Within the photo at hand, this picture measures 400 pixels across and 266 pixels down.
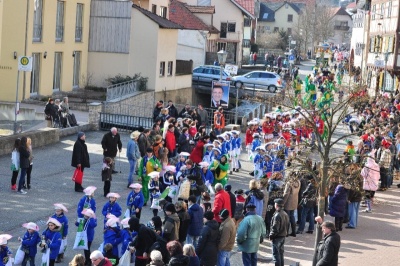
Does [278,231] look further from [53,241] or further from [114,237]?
[53,241]

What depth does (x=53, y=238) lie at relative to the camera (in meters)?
15.9

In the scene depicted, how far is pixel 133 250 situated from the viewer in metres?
15.4

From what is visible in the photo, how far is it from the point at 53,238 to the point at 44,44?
27.0 metres

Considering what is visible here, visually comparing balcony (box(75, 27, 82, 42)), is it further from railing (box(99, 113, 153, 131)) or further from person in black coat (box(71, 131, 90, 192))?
person in black coat (box(71, 131, 90, 192))

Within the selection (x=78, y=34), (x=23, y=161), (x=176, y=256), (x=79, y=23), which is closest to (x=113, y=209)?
(x=176, y=256)

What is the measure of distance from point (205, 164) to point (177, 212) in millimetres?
5234

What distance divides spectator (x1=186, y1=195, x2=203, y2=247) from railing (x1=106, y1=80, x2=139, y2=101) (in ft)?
79.0

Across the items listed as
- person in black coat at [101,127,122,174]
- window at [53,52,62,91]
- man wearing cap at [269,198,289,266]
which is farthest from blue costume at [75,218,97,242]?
window at [53,52,62,91]

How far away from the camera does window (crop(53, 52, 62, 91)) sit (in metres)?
43.6

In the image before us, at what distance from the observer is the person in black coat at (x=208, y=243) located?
52.4 feet

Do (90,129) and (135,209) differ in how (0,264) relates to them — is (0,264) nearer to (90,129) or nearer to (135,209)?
(135,209)

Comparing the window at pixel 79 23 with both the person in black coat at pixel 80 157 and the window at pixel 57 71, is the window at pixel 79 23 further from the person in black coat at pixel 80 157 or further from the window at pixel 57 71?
the person in black coat at pixel 80 157

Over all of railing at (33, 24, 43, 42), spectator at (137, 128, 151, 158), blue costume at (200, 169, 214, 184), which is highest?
railing at (33, 24, 43, 42)

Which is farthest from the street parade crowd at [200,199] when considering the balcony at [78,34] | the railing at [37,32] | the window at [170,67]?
the window at [170,67]
